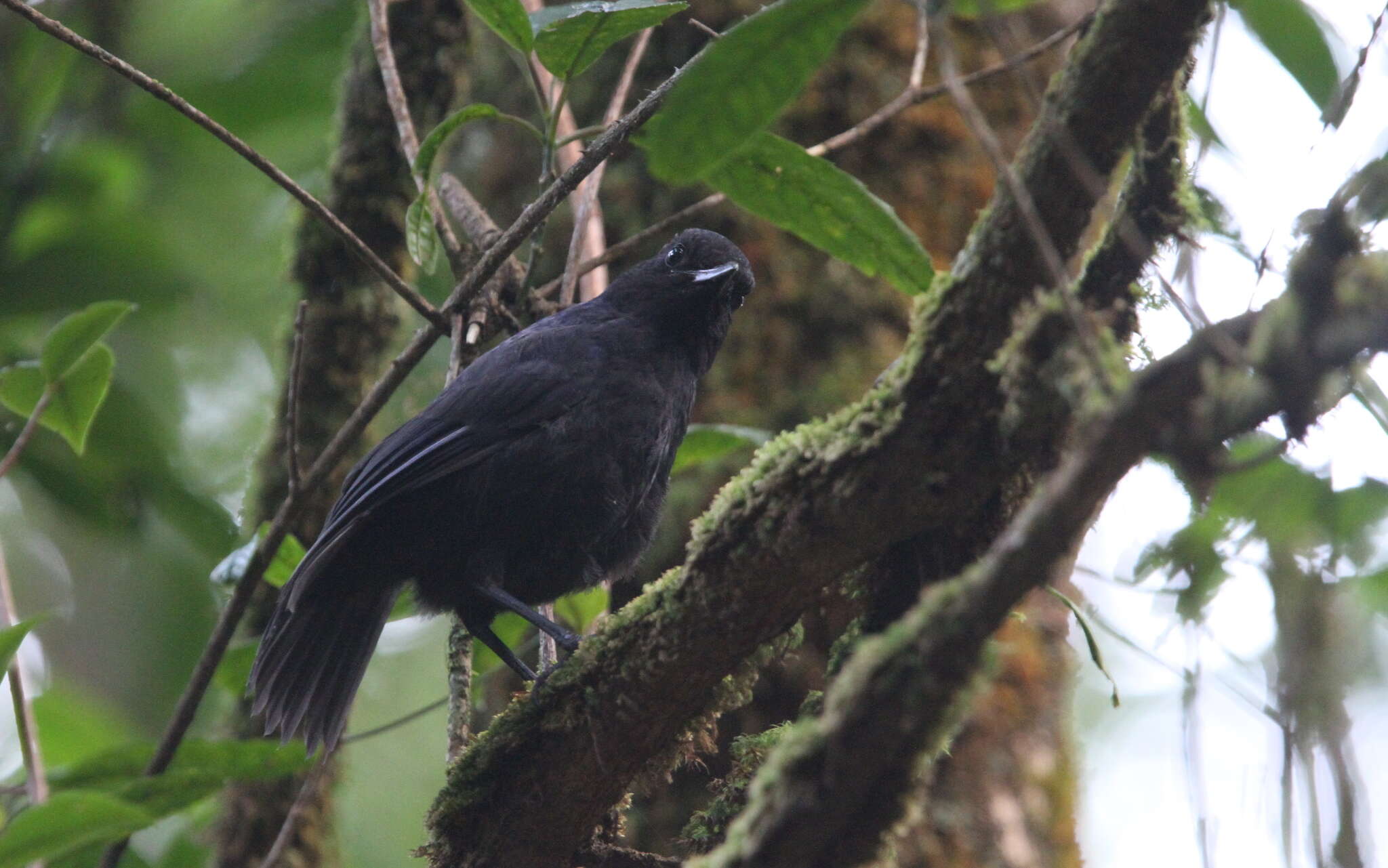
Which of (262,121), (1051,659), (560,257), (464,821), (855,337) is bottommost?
(464,821)

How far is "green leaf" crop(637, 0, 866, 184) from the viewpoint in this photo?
190 cm

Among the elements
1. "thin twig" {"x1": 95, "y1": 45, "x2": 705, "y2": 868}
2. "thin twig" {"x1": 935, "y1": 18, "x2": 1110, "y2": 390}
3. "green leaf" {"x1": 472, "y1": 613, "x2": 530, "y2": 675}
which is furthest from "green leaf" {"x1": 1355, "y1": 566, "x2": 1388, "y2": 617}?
"green leaf" {"x1": 472, "y1": 613, "x2": 530, "y2": 675}

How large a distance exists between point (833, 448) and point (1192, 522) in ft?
2.22

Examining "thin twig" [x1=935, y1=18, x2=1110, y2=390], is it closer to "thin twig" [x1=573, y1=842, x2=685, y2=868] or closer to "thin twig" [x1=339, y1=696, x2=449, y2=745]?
"thin twig" [x1=573, y1=842, x2=685, y2=868]

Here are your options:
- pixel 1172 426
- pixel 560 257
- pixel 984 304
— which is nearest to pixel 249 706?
pixel 560 257

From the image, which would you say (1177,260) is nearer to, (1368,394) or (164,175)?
(1368,394)

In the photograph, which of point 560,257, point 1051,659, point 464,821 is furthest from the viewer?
point 560,257

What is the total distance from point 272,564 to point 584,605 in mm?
897

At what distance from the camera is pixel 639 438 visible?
3412 millimetres

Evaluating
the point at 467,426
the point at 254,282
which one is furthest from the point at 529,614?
the point at 254,282

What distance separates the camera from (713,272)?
3.80 metres

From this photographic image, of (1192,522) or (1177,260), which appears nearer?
(1177,260)

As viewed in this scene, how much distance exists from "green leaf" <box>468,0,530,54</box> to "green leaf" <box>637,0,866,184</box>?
3.35ft

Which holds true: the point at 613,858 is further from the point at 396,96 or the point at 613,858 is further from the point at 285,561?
the point at 396,96
